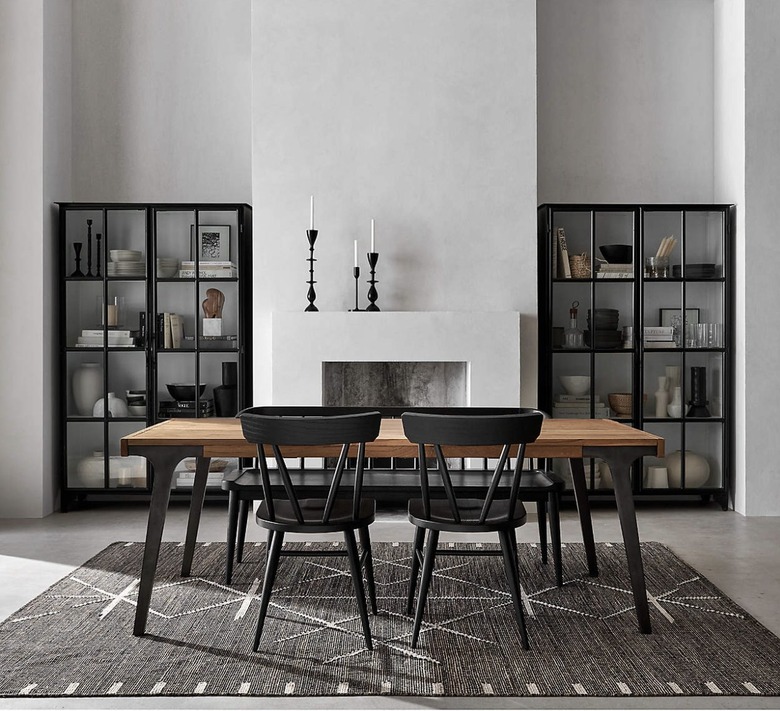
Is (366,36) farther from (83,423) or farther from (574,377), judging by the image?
(83,423)

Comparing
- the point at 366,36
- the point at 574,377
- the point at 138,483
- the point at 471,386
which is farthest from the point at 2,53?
the point at 574,377

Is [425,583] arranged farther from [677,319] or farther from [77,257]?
[77,257]

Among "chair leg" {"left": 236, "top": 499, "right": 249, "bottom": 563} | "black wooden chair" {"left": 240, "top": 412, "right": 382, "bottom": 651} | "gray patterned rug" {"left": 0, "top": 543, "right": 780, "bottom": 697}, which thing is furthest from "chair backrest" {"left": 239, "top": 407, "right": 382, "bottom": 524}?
"chair leg" {"left": 236, "top": 499, "right": 249, "bottom": 563}

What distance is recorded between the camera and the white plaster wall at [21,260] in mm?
5238

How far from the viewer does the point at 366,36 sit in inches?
211

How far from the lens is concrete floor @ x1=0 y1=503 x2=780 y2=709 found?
257cm

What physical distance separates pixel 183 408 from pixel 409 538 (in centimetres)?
176

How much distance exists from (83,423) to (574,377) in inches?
126

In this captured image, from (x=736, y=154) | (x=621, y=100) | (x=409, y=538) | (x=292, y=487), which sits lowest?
(x=409, y=538)

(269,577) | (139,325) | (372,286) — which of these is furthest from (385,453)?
(139,325)

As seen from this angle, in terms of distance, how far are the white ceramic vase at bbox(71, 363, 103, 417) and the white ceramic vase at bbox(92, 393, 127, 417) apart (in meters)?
0.03

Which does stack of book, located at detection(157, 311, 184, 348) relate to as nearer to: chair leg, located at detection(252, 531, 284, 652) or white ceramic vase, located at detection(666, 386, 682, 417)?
chair leg, located at detection(252, 531, 284, 652)

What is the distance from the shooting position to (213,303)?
5.50 meters

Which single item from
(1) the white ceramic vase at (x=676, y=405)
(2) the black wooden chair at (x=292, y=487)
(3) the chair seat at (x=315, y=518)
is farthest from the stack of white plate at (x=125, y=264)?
(1) the white ceramic vase at (x=676, y=405)
